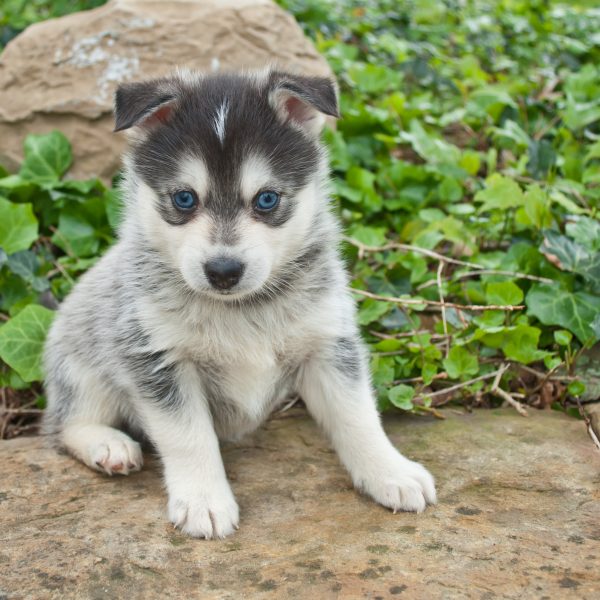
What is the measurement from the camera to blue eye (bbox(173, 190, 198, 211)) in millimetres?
3551

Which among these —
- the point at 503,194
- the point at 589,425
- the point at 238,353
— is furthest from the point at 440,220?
the point at 238,353

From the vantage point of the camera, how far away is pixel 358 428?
12.6ft

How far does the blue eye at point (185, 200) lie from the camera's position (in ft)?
11.6

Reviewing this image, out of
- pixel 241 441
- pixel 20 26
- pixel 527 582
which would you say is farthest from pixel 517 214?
pixel 20 26

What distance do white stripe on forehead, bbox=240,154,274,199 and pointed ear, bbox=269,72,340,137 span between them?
13.0 inches

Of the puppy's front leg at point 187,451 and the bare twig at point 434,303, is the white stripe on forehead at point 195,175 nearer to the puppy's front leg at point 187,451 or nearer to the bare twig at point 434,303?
the puppy's front leg at point 187,451

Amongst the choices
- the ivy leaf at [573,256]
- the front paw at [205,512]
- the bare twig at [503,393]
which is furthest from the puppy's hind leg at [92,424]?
the ivy leaf at [573,256]

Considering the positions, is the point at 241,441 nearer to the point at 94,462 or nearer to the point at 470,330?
the point at 94,462

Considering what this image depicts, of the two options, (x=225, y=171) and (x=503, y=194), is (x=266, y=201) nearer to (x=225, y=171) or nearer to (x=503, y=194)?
(x=225, y=171)

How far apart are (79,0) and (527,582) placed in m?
7.42

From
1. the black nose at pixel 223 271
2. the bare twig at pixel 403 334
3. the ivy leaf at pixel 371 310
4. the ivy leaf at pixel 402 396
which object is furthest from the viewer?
the ivy leaf at pixel 371 310

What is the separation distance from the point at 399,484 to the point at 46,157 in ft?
12.8

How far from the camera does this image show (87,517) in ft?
11.7

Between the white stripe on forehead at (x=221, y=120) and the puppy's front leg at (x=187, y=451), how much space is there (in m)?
1.07
